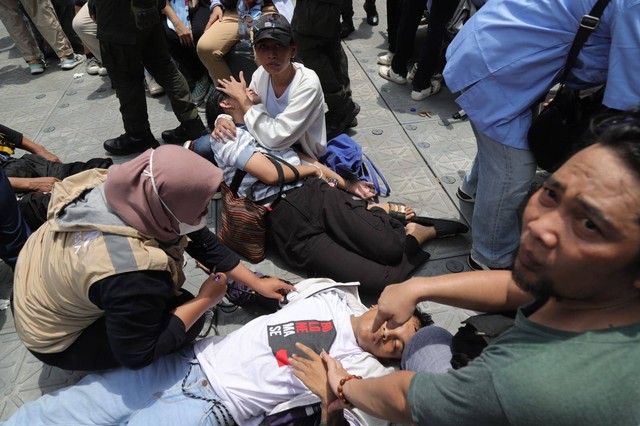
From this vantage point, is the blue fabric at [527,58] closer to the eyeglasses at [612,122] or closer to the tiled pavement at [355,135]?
the eyeglasses at [612,122]

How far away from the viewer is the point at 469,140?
3506mm

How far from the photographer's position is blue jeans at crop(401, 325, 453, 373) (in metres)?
1.54

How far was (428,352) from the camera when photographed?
5.26ft

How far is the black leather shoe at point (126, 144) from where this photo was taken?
3586 millimetres

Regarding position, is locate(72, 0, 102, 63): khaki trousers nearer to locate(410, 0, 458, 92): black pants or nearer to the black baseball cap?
the black baseball cap

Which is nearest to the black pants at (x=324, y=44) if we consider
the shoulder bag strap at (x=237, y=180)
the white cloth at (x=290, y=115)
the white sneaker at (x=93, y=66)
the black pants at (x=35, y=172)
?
the white cloth at (x=290, y=115)

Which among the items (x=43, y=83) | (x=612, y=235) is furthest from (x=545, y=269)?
(x=43, y=83)

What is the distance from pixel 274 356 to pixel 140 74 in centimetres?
265

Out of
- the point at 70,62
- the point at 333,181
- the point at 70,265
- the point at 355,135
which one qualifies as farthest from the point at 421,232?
the point at 70,62

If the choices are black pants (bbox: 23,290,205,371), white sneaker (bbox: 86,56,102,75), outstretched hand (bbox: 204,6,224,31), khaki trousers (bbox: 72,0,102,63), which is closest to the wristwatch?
black pants (bbox: 23,290,205,371)

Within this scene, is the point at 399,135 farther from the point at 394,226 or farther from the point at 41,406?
the point at 41,406

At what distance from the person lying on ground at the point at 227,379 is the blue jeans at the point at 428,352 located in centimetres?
9

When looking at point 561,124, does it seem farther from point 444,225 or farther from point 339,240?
point 339,240

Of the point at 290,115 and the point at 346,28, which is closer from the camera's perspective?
the point at 290,115
